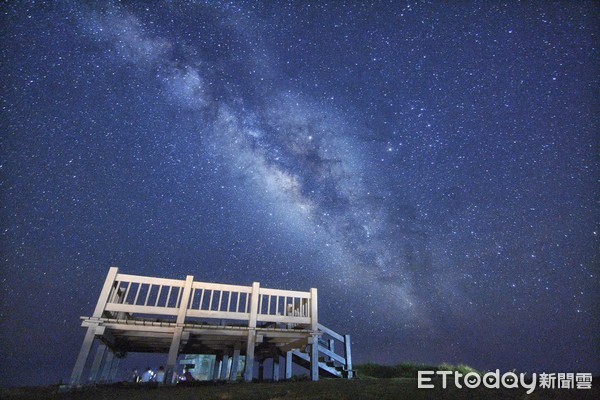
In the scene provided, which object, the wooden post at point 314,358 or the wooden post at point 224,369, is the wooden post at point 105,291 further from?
the wooden post at point 224,369

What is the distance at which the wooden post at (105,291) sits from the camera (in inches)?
497

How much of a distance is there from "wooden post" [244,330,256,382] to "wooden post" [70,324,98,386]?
6250 millimetres

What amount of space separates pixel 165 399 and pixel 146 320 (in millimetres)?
4980

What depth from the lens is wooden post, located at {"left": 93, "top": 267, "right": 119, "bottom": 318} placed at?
497 inches

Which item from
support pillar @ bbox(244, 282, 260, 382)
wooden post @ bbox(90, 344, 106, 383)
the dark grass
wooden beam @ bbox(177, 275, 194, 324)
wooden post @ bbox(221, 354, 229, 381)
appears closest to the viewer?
the dark grass

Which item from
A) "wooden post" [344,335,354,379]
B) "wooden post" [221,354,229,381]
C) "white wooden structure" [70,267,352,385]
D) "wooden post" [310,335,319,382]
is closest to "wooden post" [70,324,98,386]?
"white wooden structure" [70,267,352,385]

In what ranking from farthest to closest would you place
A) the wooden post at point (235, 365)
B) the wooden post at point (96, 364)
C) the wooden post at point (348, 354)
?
the wooden post at point (348, 354) → the wooden post at point (235, 365) → the wooden post at point (96, 364)

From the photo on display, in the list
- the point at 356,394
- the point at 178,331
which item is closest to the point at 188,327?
the point at 178,331

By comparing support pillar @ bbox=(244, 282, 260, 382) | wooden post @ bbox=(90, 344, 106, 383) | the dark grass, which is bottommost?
the dark grass

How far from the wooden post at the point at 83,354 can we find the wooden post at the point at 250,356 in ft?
20.5

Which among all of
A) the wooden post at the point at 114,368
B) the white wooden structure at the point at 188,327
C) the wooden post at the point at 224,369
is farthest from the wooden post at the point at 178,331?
the wooden post at the point at 224,369

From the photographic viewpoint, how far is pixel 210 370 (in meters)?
32.0

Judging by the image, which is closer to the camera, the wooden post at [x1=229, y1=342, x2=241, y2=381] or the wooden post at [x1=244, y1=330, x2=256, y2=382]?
the wooden post at [x1=244, y1=330, x2=256, y2=382]

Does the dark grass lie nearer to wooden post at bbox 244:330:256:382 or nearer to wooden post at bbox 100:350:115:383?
wooden post at bbox 244:330:256:382
